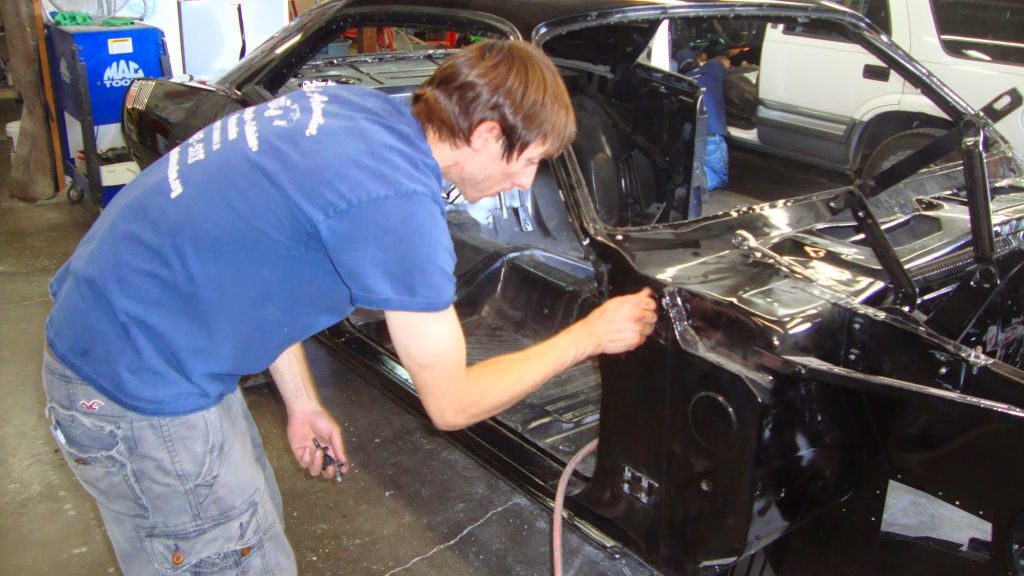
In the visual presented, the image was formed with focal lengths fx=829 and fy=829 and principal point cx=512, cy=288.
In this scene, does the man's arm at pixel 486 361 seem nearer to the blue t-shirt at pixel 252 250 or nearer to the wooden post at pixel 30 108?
the blue t-shirt at pixel 252 250

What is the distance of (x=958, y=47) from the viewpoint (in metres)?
4.71

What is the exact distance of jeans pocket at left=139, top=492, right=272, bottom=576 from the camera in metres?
1.46

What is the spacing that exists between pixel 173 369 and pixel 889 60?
2387mm

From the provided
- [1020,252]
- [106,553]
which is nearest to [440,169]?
[1020,252]

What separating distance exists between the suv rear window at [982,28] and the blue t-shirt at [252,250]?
443 cm

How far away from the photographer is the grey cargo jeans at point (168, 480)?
4.57ft

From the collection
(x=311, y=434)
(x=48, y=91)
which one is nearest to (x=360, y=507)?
(x=311, y=434)

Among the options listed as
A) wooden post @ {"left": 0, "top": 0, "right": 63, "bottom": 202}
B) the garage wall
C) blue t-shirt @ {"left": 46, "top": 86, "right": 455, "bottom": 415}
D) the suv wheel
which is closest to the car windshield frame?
blue t-shirt @ {"left": 46, "top": 86, "right": 455, "bottom": 415}

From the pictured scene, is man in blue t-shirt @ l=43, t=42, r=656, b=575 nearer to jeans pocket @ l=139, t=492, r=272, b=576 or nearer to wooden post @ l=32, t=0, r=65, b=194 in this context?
jeans pocket @ l=139, t=492, r=272, b=576

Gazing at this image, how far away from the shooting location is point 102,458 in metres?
1.41

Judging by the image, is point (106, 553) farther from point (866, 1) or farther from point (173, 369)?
point (866, 1)

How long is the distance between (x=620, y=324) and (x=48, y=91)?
574 cm

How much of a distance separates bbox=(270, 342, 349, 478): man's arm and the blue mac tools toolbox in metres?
4.21

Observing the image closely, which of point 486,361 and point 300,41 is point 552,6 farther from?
point 486,361
